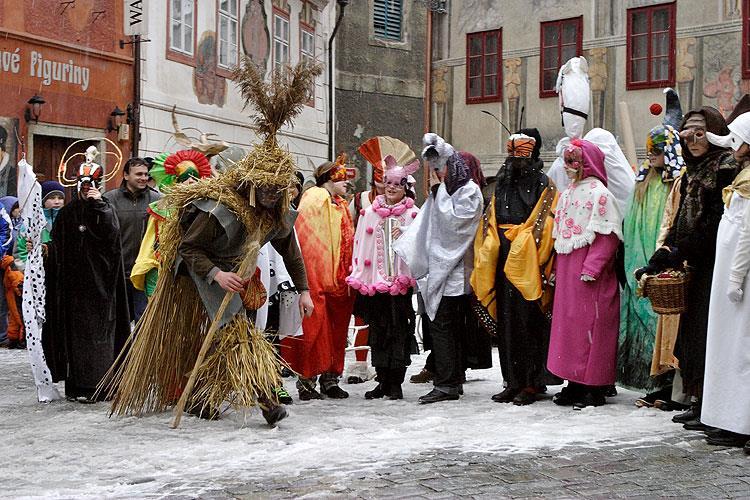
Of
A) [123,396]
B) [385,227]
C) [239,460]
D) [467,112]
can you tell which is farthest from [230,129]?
[239,460]

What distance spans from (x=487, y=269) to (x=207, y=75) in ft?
38.6

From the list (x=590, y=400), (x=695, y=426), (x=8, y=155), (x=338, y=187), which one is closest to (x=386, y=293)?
(x=338, y=187)

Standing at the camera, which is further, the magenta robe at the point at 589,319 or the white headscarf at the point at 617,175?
the white headscarf at the point at 617,175

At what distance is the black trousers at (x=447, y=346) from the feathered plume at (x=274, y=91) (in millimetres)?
2077

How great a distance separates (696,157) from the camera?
23.7 ft

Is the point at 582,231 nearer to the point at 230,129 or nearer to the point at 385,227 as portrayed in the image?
the point at 385,227

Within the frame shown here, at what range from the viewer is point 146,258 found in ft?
29.0

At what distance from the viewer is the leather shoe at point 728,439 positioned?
652 centimetres

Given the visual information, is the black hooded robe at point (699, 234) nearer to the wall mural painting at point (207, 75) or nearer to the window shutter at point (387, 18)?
the wall mural painting at point (207, 75)

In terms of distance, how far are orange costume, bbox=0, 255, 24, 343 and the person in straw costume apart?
5.43 metres

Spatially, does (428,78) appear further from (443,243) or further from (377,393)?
(377,393)

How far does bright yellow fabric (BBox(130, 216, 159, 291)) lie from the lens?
8836 millimetres

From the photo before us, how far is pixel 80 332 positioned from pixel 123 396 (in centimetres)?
121

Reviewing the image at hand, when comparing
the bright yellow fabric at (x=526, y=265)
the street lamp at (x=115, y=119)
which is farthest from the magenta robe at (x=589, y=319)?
the street lamp at (x=115, y=119)
